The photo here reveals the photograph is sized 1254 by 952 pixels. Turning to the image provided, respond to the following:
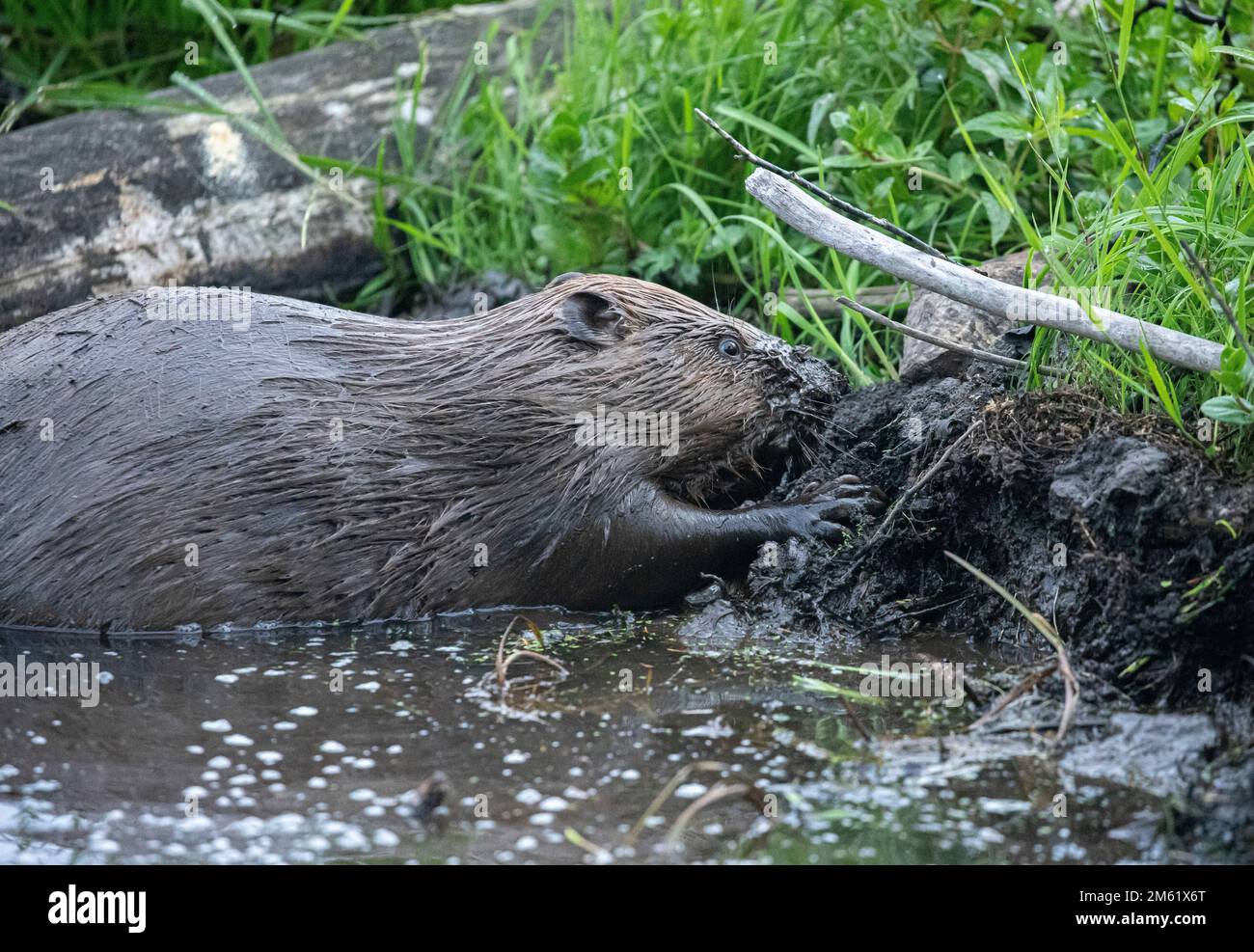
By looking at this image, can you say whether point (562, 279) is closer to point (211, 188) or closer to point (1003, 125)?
point (1003, 125)

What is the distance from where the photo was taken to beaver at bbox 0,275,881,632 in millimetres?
4465

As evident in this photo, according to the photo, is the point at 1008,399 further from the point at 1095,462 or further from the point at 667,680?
the point at 667,680

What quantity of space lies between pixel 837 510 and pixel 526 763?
170cm

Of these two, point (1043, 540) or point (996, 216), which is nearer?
point (1043, 540)

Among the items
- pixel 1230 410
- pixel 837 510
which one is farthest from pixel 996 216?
pixel 1230 410

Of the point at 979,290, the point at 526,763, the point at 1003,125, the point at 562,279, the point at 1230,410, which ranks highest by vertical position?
the point at 1003,125

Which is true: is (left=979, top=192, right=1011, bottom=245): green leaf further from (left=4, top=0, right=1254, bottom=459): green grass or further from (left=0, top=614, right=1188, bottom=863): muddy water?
(left=0, top=614, right=1188, bottom=863): muddy water

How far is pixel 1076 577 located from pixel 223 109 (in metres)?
4.89

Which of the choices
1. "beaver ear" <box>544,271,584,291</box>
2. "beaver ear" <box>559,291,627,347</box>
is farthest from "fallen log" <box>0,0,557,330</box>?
"beaver ear" <box>559,291,627,347</box>

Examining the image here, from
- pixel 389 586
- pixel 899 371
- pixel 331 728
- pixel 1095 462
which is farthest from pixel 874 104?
pixel 331 728

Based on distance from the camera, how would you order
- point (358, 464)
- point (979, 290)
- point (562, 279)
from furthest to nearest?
point (562, 279) → point (358, 464) → point (979, 290)

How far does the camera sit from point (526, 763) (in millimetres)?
3369

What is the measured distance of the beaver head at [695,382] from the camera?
494 cm

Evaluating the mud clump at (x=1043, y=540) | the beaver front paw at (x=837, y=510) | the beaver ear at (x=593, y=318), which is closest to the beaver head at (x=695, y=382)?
the beaver ear at (x=593, y=318)
